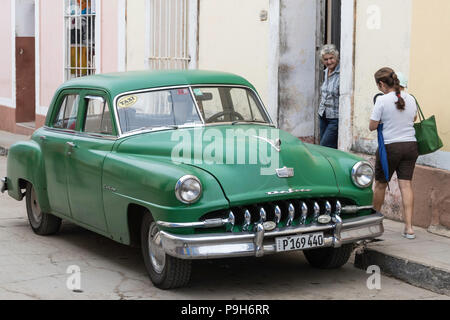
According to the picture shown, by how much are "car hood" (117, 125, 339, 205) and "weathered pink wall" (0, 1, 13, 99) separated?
13601mm

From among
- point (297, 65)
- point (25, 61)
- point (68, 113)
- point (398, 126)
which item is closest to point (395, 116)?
point (398, 126)

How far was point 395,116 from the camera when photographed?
7707 mm

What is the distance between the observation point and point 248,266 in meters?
7.20

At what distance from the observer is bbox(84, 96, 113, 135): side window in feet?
23.8

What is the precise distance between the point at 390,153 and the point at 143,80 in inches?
92.4

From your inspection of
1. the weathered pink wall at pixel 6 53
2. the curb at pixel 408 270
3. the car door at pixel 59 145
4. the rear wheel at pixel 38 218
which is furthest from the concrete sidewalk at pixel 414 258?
the weathered pink wall at pixel 6 53

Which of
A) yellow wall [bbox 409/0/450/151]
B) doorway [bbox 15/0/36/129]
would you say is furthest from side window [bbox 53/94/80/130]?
doorway [bbox 15/0/36/129]

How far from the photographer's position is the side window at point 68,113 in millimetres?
7893

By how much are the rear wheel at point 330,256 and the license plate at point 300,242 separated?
66cm

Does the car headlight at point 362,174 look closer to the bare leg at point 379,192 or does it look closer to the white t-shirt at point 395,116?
the white t-shirt at point 395,116

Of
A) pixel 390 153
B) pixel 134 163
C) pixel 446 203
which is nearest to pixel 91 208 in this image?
pixel 134 163

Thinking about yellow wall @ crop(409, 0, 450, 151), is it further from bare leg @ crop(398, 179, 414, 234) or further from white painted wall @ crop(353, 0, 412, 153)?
bare leg @ crop(398, 179, 414, 234)
